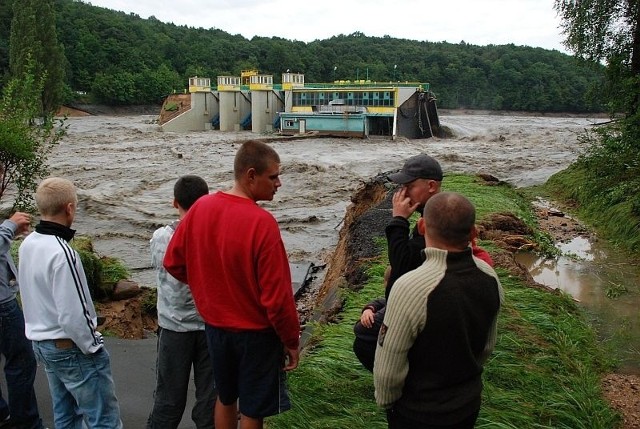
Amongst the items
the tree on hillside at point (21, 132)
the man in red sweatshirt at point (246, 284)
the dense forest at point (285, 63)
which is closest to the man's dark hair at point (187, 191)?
the man in red sweatshirt at point (246, 284)

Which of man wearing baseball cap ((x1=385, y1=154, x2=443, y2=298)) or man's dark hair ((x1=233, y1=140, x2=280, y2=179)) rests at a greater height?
man's dark hair ((x1=233, y1=140, x2=280, y2=179))

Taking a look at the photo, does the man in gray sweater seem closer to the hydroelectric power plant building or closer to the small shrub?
the hydroelectric power plant building

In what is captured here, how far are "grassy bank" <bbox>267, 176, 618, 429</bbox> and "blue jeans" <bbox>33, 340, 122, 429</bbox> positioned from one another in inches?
44.0

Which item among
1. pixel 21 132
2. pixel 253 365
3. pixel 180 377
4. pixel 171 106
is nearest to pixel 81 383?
pixel 180 377

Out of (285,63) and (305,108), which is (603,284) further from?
(285,63)

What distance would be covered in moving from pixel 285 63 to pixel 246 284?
121366mm

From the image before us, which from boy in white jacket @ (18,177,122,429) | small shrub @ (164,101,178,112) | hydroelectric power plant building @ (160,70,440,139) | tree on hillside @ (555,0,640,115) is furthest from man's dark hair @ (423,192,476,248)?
small shrub @ (164,101,178,112)

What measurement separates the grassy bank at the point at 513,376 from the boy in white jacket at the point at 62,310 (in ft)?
3.98

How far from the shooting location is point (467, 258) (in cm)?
236

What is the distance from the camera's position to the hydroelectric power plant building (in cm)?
4759

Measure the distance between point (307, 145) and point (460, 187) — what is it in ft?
95.5

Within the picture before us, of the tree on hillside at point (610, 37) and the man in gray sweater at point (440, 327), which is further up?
the tree on hillside at point (610, 37)

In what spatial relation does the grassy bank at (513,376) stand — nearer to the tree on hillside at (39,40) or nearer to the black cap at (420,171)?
the black cap at (420,171)

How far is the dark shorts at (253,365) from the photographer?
2.95 m
